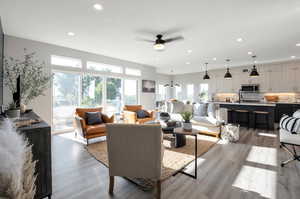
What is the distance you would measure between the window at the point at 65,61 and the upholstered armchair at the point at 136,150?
14.1 feet

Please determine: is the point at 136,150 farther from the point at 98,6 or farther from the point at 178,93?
the point at 178,93

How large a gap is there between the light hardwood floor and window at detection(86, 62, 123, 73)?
3.48 m

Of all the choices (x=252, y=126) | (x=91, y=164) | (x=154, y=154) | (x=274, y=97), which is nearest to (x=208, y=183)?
(x=154, y=154)

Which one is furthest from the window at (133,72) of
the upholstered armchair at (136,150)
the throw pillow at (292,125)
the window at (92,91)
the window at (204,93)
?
the throw pillow at (292,125)

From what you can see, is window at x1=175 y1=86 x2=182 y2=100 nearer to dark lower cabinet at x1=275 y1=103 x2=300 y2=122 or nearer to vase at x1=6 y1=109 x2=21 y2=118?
dark lower cabinet at x1=275 y1=103 x2=300 y2=122

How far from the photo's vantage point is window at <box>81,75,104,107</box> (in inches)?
225

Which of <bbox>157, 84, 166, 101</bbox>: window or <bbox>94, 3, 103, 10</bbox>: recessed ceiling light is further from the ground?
<bbox>94, 3, 103, 10</bbox>: recessed ceiling light

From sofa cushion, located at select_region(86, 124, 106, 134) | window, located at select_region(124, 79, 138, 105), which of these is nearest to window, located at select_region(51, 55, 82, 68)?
window, located at select_region(124, 79, 138, 105)

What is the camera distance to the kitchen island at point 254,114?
5.63 m

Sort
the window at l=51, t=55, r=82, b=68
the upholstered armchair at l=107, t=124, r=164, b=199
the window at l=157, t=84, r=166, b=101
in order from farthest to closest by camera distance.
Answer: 1. the window at l=157, t=84, r=166, b=101
2. the window at l=51, t=55, r=82, b=68
3. the upholstered armchair at l=107, t=124, r=164, b=199

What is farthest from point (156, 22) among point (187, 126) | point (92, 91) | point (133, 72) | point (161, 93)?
point (161, 93)

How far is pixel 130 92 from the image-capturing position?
7.43 metres

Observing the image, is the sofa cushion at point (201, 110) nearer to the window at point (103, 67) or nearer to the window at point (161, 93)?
the window at point (103, 67)

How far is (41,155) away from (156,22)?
3.15 metres
